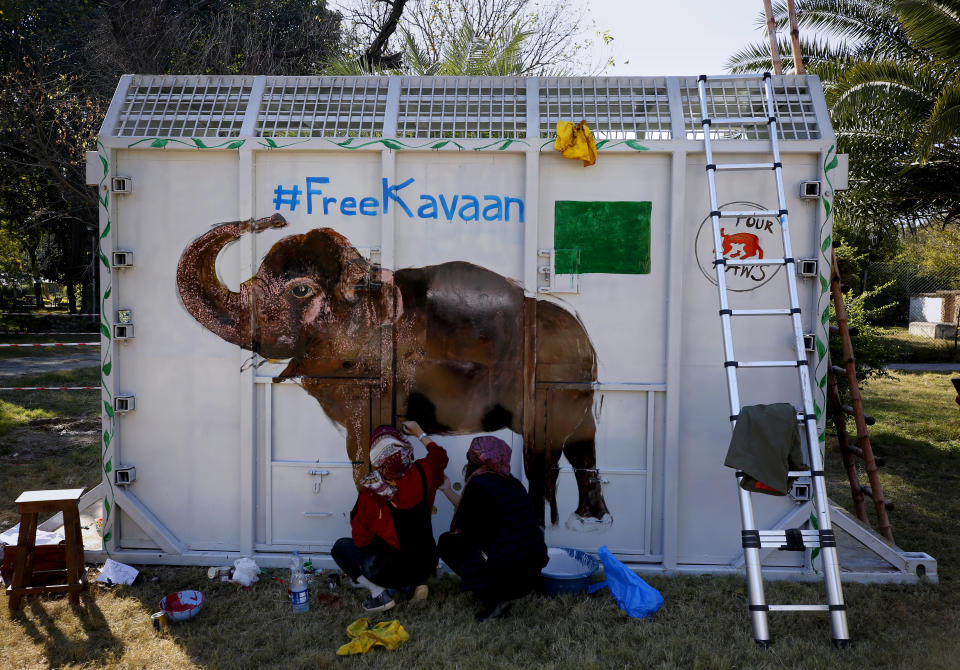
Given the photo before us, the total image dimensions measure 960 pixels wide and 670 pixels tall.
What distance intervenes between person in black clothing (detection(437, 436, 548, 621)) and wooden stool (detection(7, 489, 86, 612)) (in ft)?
7.83

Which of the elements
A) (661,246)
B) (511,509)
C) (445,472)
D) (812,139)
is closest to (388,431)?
(445,472)

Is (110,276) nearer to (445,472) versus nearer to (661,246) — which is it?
(445,472)

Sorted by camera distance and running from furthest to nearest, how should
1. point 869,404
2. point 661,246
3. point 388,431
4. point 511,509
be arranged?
point 869,404
point 661,246
point 388,431
point 511,509

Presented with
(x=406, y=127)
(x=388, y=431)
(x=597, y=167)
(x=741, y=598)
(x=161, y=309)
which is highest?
(x=406, y=127)

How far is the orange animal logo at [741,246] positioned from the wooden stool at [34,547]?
4.55 meters

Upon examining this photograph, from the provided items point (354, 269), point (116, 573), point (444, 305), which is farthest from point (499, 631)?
point (116, 573)

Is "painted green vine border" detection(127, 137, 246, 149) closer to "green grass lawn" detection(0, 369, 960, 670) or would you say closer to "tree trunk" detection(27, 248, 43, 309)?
"green grass lawn" detection(0, 369, 960, 670)

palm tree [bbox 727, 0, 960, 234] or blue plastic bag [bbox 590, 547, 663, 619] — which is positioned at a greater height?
palm tree [bbox 727, 0, 960, 234]

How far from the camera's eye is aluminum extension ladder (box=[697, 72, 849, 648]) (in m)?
3.72

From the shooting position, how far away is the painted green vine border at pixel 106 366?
15.5ft

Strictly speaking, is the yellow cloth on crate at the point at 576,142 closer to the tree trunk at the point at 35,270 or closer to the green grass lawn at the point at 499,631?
the green grass lawn at the point at 499,631

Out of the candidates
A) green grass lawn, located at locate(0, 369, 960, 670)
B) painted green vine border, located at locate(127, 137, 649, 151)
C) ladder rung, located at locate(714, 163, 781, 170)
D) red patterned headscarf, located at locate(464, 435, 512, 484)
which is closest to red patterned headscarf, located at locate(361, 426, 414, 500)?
red patterned headscarf, located at locate(464, 435, 512, 484)

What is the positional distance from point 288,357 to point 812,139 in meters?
3.77

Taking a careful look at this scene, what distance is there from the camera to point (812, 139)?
15.1 ft
